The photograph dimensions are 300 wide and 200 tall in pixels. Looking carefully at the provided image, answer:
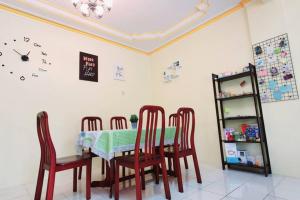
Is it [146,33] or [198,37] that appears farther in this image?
[146,33]

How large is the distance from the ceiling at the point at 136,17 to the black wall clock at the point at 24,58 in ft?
1.88

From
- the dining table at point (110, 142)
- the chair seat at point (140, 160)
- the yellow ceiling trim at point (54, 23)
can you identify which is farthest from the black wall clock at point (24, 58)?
the chair seat at point (140, 160)

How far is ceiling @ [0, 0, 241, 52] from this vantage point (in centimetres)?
281

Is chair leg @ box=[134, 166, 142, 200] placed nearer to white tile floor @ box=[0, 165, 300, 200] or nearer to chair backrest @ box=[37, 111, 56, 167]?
white tile floor @ box=[0, 165, 300, 200]

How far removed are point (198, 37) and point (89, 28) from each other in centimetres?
219

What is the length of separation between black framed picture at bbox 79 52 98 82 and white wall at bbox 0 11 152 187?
8 centimetres

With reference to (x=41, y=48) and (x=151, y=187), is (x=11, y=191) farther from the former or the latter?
(x=41, y=48)

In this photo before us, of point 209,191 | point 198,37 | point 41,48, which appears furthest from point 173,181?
point 41,48

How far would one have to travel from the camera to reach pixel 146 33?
3848 millimetres

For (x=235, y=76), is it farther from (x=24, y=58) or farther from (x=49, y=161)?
(x=24, y=58)

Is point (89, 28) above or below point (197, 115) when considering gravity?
above

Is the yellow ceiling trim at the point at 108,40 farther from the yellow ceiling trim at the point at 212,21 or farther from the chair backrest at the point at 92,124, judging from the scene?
the chair backrest at the point at 92,124

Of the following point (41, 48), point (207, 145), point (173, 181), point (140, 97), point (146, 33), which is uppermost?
point (146, 33)

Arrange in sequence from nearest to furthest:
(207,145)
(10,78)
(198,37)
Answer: (10,78) < (207,145) < (198,37)
